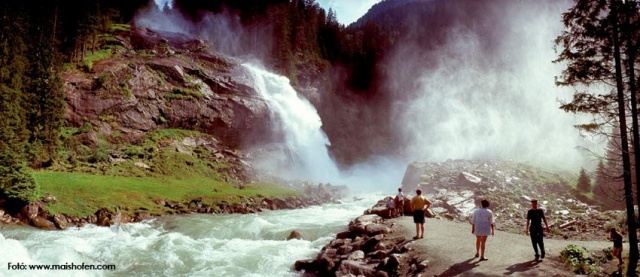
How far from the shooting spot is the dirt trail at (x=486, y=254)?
10.0 metres

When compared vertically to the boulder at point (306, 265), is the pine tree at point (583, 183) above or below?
above

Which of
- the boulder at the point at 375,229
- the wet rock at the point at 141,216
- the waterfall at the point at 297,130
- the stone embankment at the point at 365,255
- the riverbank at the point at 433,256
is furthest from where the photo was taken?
the waterfall at the point at 297,130

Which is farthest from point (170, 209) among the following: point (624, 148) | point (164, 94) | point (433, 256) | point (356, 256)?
point (624, 148)

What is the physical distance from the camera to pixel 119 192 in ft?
84.1

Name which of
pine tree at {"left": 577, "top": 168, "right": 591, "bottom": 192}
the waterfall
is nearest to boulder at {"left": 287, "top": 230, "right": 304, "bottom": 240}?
the waterfall

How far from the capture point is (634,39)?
36.7 ft

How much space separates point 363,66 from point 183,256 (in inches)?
2861

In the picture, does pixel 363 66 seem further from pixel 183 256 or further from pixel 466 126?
pixel 183 256

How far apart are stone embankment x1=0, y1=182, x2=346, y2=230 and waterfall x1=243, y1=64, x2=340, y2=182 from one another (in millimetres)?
11445

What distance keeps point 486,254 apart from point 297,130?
1739 inches

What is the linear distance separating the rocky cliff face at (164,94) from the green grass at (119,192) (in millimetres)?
12414

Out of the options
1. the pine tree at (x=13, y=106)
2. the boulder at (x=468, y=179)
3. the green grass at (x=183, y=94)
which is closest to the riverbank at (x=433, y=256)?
the boulder at (x=468, y=179)

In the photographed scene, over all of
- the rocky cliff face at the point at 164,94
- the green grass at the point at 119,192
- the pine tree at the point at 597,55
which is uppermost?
the rocky cliff face at the point at 164,94

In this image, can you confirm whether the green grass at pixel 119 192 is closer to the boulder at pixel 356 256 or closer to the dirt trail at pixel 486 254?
the boulder at pixel 356 256
